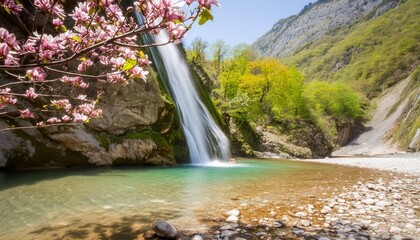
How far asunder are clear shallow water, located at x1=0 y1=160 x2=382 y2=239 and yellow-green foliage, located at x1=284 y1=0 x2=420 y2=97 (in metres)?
124

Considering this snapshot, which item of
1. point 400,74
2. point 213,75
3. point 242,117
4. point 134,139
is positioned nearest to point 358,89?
point 400,74

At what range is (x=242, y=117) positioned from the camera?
31.6m

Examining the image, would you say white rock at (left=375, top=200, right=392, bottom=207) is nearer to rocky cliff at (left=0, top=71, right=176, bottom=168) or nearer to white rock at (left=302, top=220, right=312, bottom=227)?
white rock at (left=302, top=220, right=312, bottom=227)

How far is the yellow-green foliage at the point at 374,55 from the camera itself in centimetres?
11656

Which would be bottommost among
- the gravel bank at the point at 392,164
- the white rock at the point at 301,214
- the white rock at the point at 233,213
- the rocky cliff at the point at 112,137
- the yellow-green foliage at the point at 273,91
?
the gravel bank at the point at 392,164

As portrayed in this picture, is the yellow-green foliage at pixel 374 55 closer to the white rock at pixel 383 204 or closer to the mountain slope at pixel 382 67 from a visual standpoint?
the mountain slope at pixel 382 67

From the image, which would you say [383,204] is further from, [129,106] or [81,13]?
[129,106]

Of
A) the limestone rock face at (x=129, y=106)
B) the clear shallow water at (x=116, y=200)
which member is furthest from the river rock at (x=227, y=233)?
the limestone rock face at (x=129, y=106)

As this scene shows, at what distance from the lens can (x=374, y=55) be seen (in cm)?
13588

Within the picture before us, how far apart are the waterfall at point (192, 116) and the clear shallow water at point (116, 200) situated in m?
8.80

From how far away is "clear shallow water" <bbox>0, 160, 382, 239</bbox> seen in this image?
5.04 meters

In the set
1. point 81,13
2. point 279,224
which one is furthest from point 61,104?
point 279,224

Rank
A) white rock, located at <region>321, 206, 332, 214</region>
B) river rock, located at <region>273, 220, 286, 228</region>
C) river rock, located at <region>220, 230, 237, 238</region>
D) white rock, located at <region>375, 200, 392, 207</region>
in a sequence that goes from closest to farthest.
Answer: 1. river rock, located at <region>220, 230, 237, 238</region>
2. river rock, located at <region>273, 220, 286, 228</region>
3. white rock, located at <region>321, 206, 332, 214</region>
4. white rock, located at <region>375, 200, 392, 207</region>

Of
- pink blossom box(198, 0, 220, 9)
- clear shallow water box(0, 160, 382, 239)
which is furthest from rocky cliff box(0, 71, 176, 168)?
pink blossom box(198, 0, 220, 9)
